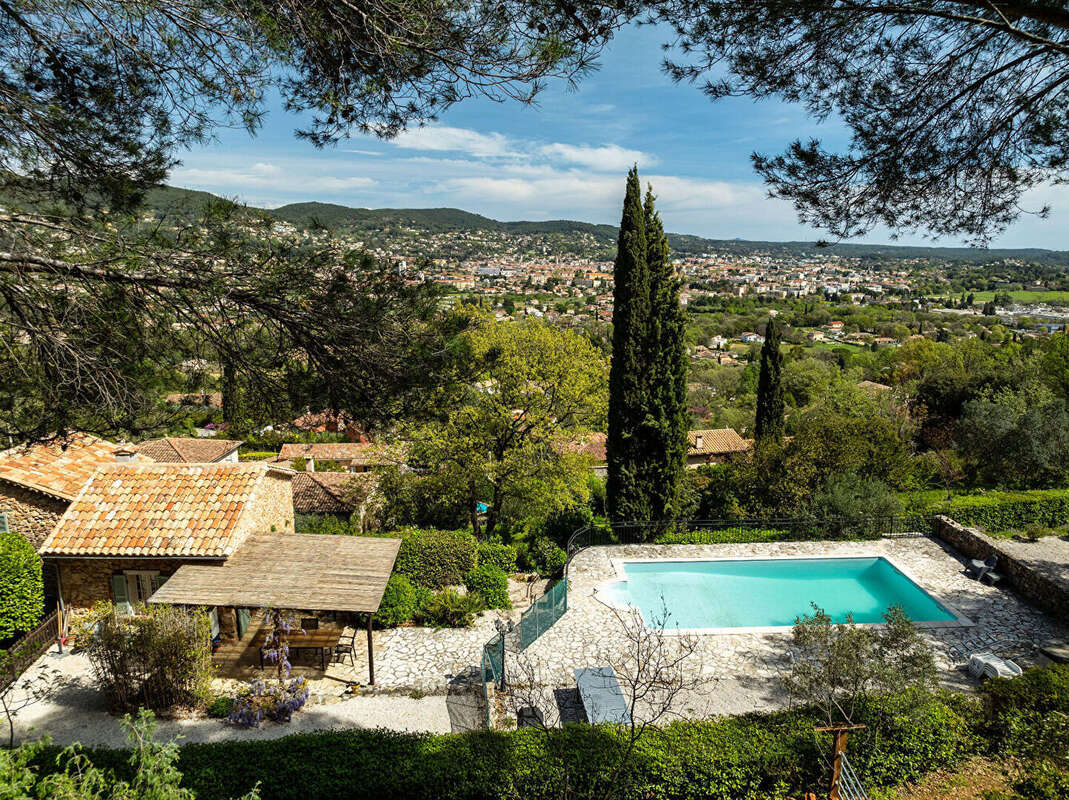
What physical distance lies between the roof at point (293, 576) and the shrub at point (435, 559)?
1.96 metres

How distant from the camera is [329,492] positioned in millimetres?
23094

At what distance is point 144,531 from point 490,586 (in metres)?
7.14

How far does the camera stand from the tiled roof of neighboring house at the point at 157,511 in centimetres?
1135

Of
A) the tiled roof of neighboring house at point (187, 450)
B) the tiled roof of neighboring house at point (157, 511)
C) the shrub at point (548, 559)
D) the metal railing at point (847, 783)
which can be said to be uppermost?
the tiled roof of neighboring house at point (157, 511)

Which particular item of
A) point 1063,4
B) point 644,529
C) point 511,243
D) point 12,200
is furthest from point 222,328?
point 511,243

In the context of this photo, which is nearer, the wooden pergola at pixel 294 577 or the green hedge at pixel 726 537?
the wooden pergola at pixel 294 577

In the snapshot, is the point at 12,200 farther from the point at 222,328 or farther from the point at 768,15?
the point at 768,15

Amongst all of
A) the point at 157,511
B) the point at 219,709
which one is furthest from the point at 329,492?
the point at 219,709

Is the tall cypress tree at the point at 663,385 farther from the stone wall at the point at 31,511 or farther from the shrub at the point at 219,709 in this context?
the stone wall at the point at 31,511

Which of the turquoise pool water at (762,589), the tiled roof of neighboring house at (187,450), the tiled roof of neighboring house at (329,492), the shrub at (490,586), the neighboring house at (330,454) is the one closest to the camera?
the shrub at (490,586)

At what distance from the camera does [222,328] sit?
18.8 ft

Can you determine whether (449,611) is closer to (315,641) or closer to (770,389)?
(315,641)

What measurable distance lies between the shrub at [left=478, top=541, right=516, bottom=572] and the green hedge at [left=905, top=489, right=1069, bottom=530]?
38.9ft

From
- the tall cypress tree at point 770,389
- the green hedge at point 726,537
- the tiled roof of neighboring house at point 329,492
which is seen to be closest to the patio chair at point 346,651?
the green hedge at point 726,537
